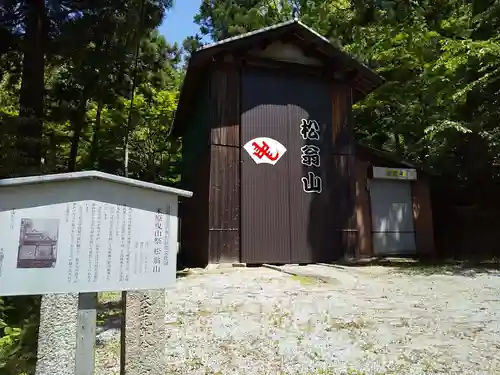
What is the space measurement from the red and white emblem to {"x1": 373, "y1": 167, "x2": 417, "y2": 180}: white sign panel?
352 centimetres

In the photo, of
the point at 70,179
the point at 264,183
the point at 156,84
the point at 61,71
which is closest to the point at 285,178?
the point at 264,183

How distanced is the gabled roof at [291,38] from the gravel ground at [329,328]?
5.52 meters

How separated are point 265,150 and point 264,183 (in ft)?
2.75

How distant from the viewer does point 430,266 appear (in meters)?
10.4

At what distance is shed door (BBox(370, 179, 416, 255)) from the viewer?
12.5m

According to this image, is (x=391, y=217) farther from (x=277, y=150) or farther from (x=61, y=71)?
(x=61, y=71)

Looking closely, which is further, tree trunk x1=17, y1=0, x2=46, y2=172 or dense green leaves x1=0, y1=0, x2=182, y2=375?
tree trunk x1=17, y1=0, x2=46, y2=172

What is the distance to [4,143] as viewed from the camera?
9289 millimetres

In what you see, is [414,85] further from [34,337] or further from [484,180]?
[34,337]

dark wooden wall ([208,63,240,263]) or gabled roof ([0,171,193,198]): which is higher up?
dark wooden wall ([208,63,240,263])

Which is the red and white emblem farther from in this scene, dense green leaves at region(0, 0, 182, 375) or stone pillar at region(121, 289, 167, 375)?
stone pillar at region(121, 289, 167, 375)

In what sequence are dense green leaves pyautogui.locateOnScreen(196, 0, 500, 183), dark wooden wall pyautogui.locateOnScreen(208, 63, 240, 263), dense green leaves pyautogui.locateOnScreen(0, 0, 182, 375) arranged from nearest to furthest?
1. dense green leaves pyautogui.locateOnScreen(0, 0, 182, 375)
2. dark wooden wall pyautogui.locateOnScreen(208, 63, 240, 263)
3. dense green leaves pyautogui.locateOnScreen(196, 0, 500, 183)

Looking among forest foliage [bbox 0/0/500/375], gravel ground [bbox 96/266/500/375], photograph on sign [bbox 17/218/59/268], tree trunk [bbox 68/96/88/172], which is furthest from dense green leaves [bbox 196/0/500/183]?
photograph on sign [bbox 17/218/59/268]

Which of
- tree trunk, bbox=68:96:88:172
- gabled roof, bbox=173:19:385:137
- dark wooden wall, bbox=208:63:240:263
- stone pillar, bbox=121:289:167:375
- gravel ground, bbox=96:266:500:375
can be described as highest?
gabled roof, bbox=173:19:385:137
